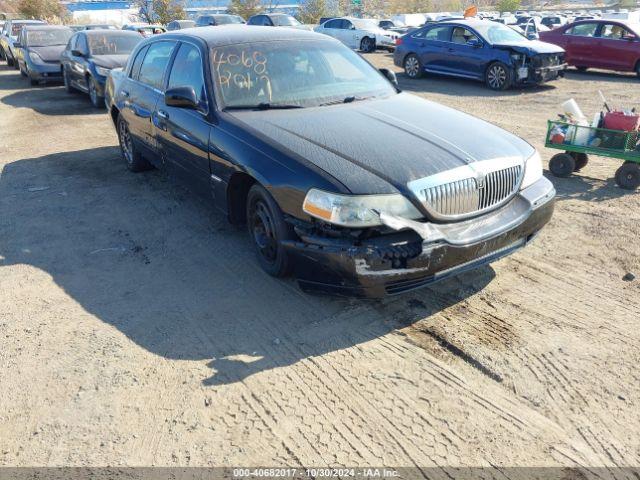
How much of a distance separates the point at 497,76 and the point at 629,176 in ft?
24.3

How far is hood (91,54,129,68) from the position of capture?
1058 cm

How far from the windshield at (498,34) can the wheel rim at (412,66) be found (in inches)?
74.5

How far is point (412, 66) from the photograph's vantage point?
1453 cm

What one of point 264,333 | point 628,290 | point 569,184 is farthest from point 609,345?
point 569,184

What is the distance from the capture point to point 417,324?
3.47 metres

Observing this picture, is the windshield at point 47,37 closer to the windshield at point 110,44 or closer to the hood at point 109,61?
the windshield at point 110,44

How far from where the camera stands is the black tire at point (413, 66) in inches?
564

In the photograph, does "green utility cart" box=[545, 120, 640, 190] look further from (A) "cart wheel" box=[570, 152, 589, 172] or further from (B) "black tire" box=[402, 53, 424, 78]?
(B) "black tire" box=[402, 53, 424, 78]

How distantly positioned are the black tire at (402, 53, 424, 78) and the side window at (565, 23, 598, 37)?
4.59 meters

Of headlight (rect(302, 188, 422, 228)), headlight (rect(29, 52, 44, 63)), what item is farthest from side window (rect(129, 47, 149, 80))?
headlight (rect(29, 52, 44, 63))

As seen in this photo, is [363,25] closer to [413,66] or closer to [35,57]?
[413,66]

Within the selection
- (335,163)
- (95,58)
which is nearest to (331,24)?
(95,58)

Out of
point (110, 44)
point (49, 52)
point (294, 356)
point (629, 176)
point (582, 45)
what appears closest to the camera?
point (294, 356)

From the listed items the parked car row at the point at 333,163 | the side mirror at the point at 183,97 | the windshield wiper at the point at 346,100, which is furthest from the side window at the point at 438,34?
the side mirror at the point at 183,97
